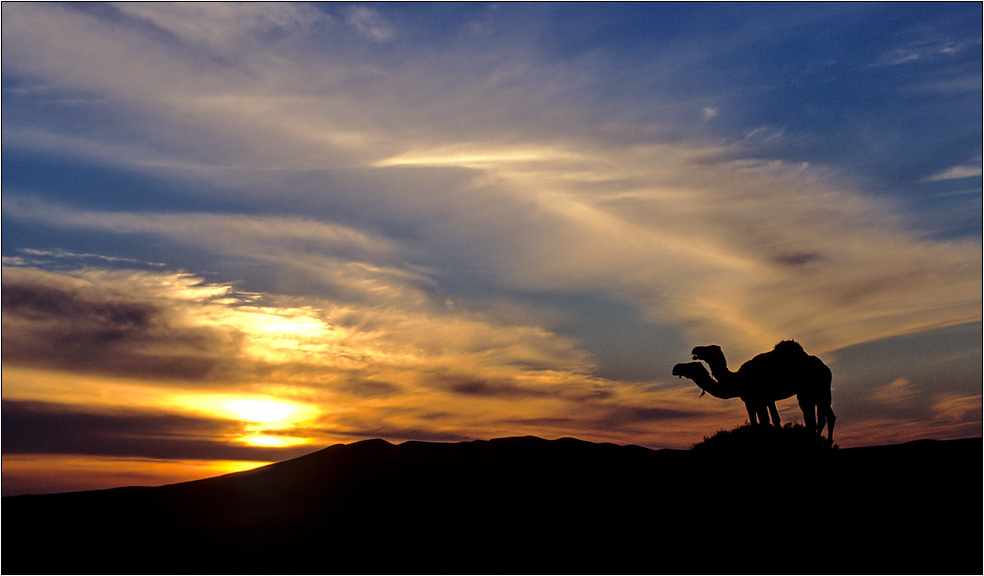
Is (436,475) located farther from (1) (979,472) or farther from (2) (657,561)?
(1) (979,472)

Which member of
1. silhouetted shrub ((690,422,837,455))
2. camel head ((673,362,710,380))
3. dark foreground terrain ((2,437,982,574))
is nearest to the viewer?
dark foreground terrain ((2,437,982,574))

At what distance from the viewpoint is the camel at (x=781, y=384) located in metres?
22.4

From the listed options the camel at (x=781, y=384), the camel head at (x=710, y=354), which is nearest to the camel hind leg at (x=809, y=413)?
the camel at (x=781, y=384)

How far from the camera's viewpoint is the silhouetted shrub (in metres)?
21.6

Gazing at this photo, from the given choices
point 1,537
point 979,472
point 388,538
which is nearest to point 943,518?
point 979,472

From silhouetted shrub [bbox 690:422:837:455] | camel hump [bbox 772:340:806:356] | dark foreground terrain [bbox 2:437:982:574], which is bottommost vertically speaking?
dark foreground terrain [bbox 2:437:982:574]

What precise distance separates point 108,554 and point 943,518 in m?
18.0

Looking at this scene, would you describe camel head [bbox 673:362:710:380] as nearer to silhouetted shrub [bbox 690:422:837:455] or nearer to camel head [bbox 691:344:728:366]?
camel head [bbox 691:344:728:366]

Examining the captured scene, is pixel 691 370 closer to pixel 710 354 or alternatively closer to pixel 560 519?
pixel 710 354

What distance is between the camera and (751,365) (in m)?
22.9

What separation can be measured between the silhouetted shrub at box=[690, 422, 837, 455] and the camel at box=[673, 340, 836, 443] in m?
0.34

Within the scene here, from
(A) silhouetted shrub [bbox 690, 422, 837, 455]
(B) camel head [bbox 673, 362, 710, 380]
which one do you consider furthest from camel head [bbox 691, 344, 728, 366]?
(A) silhouetted shrub [bbox 690, 422, 837, 455]

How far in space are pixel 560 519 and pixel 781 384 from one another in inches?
349

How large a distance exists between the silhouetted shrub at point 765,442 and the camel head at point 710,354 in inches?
84.2
